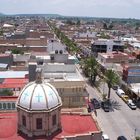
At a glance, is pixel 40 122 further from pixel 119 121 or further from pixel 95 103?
pixel 95 103

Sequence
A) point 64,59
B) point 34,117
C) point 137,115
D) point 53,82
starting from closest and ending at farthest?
point 34,117, point 53,82, point 137,115, point 64,59

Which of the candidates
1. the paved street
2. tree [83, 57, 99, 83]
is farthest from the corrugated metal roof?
the paved street

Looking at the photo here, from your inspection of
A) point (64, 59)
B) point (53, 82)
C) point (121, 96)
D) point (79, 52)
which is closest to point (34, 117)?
point (53, 82)

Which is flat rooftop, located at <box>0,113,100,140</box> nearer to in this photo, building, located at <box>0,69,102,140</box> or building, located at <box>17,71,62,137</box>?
building, located at <box>0,69,102,140</box>

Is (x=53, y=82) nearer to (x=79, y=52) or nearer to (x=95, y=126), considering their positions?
(x=95, y=126)

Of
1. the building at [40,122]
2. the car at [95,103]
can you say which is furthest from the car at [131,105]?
the building at [40,122]

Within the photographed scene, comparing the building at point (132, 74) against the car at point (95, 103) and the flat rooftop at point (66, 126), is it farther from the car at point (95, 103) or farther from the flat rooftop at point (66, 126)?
the flat rooftop at point (66, 126)

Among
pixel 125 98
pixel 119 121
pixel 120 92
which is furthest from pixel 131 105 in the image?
pixel 120 92
